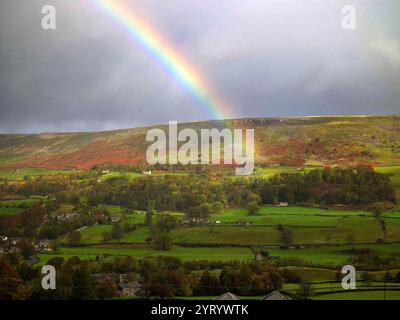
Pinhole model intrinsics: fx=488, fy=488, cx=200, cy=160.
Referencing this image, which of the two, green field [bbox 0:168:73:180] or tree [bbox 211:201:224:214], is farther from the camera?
green field [bbox 0:168:73:180]

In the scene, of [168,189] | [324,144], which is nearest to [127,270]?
[168,189]

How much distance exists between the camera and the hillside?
63344 millimetres

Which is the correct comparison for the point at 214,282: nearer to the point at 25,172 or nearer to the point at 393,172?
the point at 393,172

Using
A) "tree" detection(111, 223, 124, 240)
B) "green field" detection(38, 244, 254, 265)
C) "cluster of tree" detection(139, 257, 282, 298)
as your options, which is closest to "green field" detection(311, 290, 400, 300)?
A: "cluster of tree" detection(139, 257, 282, 298)

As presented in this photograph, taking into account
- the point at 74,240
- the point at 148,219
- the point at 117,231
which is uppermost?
the point at 148,219

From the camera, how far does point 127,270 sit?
107ft

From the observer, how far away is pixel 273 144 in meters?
71.8

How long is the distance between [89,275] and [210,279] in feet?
23.2

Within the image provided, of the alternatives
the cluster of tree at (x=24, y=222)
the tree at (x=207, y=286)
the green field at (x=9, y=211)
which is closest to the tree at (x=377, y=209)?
the tree at (x=207, y=286)

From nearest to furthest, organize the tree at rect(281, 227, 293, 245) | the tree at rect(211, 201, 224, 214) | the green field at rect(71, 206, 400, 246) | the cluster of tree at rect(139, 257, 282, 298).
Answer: the cluster of tree at rect(139, 257, 282, 298) < the tree at rect(281, 227, 293, 245) < the green field at rect(71, 206, 400, 246) < the tree at rect(211, 201, 224, 214)

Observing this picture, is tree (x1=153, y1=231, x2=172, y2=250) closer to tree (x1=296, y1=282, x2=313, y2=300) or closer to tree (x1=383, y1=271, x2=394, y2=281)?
tree (x1=296, y1=282, x2=313, y2=300)

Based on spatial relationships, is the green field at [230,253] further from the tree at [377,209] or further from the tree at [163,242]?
the tree at [377,209]

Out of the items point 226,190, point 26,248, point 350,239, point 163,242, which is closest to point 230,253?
point 163,242

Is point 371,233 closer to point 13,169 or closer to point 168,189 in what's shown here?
point 168,189
